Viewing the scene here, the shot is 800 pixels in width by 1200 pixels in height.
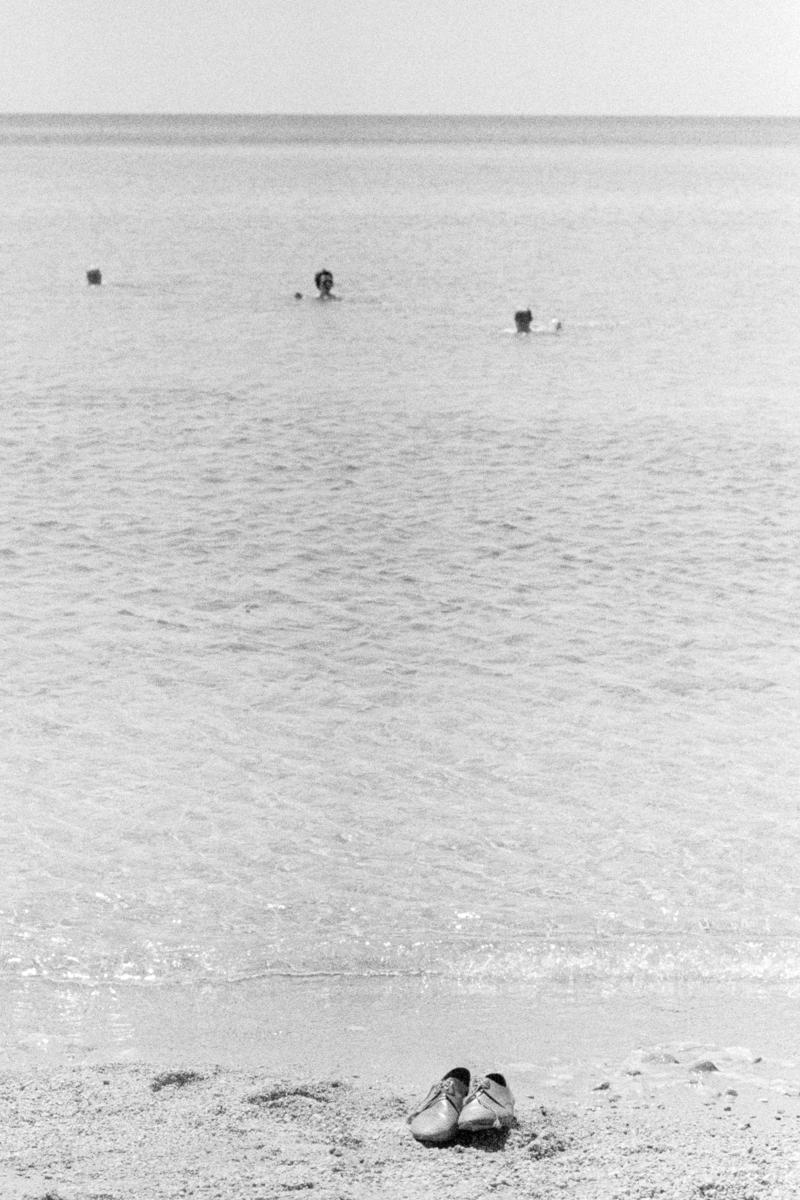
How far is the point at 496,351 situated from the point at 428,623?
1363 cm

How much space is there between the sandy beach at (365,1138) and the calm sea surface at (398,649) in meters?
1.06

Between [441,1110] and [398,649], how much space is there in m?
6.12

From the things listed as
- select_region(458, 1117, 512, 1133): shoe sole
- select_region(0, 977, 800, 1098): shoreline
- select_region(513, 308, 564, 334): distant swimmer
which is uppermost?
select_region(513, 308, 564, 334): distant swimmer

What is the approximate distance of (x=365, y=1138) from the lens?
521 cm

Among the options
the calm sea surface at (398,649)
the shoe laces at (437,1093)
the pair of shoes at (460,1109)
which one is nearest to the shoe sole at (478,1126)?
the pair of shoes at (460,1109)

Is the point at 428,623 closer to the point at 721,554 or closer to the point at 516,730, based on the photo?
the point at 516,730

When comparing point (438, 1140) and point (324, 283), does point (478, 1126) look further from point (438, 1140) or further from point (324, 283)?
point (324, 283)

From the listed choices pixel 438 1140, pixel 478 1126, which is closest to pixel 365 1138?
pixel 438 1140

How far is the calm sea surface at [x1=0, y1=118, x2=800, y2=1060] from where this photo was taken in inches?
286

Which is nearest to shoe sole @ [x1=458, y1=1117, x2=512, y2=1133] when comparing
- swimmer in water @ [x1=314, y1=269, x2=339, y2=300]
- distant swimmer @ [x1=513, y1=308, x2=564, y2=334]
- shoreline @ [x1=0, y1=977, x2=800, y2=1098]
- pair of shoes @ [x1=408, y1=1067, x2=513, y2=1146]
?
pair of shoes @ [x1=408, y1=1067, x2=513, y2=1146]

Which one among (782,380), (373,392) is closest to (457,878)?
(373,392)

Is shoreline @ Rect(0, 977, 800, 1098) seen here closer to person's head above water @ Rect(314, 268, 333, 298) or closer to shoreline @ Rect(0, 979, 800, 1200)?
shoreline @ Rect(0, 979, 800, 1200)

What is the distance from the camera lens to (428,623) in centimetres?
1181

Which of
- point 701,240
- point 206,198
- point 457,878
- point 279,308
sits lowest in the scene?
point 457,878
